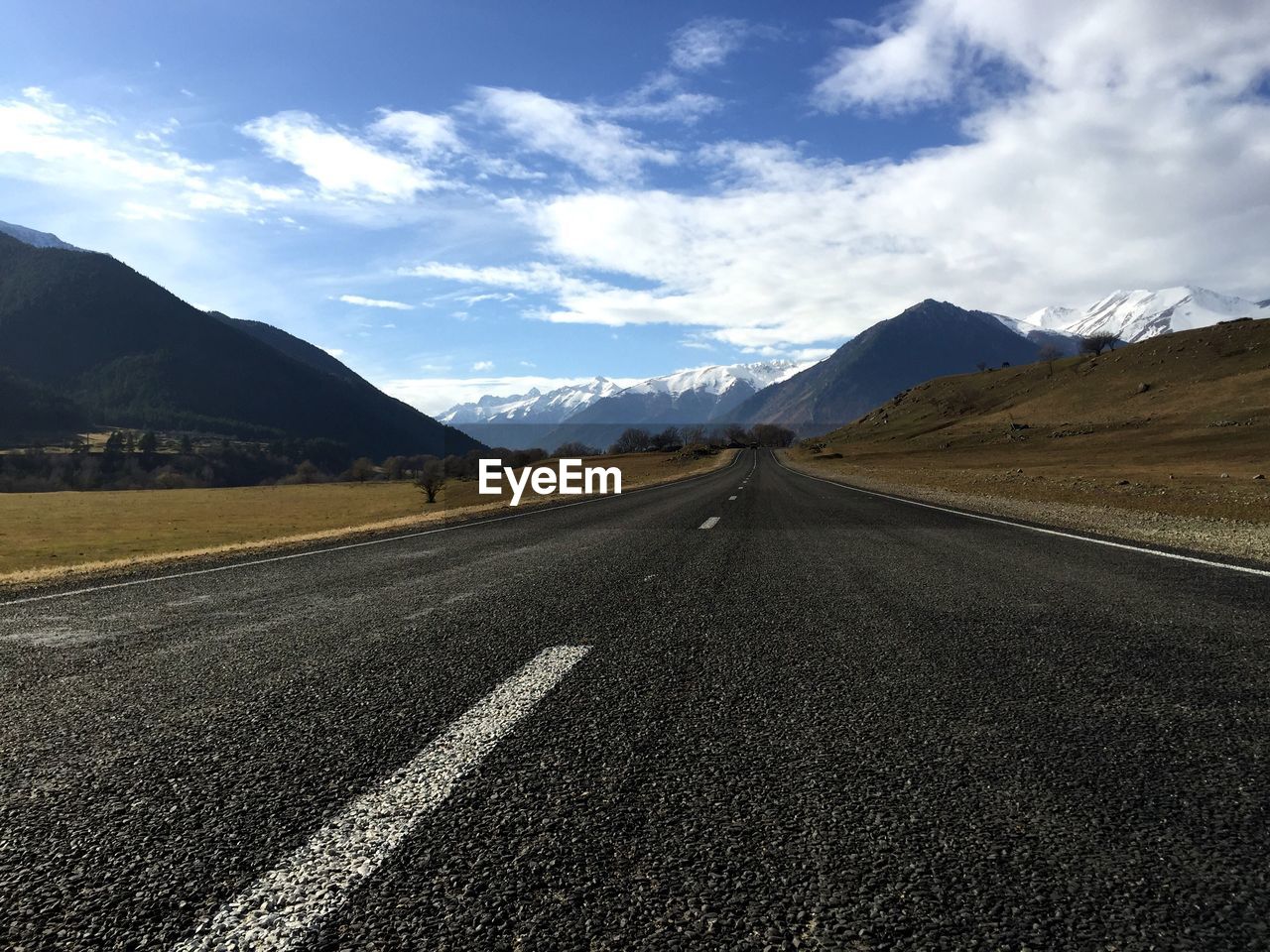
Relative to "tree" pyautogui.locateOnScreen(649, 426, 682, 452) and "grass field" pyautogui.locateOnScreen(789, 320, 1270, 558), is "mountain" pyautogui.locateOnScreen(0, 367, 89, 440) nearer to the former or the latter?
"tree" pyautogui.locateOnScreen(649, 426, 682, 452)

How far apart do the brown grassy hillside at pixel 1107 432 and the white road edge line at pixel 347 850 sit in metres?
18.7

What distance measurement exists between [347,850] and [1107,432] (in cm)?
9620

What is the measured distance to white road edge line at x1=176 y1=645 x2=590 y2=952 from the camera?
1.64 metres

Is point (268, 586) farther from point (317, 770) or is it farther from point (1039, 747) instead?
point (1039, 747)

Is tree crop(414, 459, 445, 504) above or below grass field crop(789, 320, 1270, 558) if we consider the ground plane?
below

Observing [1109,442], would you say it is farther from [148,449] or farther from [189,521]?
[148,449]

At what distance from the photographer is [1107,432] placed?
80.4m

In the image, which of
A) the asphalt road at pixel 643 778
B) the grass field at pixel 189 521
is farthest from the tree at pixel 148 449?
the asphalt road at pixel 643 778

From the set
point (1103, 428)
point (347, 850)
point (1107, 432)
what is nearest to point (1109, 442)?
point (1107, 432)

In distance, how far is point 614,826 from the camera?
214 cm

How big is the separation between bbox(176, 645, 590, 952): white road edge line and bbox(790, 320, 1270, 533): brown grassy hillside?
1872cm

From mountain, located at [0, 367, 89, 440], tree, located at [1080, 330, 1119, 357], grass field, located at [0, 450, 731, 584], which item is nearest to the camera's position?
grass field, located at [0, 450, 731, 584]

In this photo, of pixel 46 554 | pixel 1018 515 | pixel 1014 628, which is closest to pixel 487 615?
pixel 1014 628

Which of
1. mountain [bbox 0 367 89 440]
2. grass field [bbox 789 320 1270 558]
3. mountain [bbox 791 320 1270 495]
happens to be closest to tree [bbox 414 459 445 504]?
grass field [bbox 789 320 1270 558]
